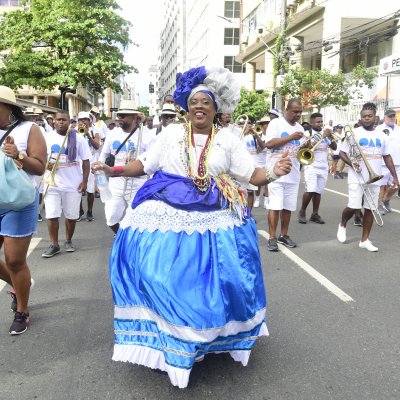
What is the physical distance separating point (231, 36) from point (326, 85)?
34.3 meters

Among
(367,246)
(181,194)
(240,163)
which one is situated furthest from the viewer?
(367,246)

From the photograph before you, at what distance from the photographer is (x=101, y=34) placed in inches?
1048

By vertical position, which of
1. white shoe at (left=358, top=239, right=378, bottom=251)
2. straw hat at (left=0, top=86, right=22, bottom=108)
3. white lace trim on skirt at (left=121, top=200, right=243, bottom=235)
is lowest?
white shoe at (left=358, top=239, right=378, bottom=251)

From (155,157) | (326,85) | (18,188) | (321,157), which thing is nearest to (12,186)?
(18,188)

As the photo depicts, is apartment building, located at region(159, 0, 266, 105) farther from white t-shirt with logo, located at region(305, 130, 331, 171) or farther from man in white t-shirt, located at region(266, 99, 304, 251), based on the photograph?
man in white t-shirt, located at region(266, 99, 304, 251)

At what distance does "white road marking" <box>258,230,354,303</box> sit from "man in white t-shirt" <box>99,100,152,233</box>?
215 cm

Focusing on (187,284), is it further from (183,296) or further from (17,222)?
(17,222)

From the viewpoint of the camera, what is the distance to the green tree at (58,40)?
2608cm

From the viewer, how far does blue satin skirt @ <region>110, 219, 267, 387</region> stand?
8.64ft

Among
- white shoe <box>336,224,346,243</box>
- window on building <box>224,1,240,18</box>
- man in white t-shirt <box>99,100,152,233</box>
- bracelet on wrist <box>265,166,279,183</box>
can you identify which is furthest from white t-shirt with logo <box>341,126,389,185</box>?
window on building <box>224,1,240,18</box>

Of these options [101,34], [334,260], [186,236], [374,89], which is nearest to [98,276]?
[186,236]

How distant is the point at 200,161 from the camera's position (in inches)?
122

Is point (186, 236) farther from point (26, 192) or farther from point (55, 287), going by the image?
point (55, 287)

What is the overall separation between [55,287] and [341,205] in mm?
6888
